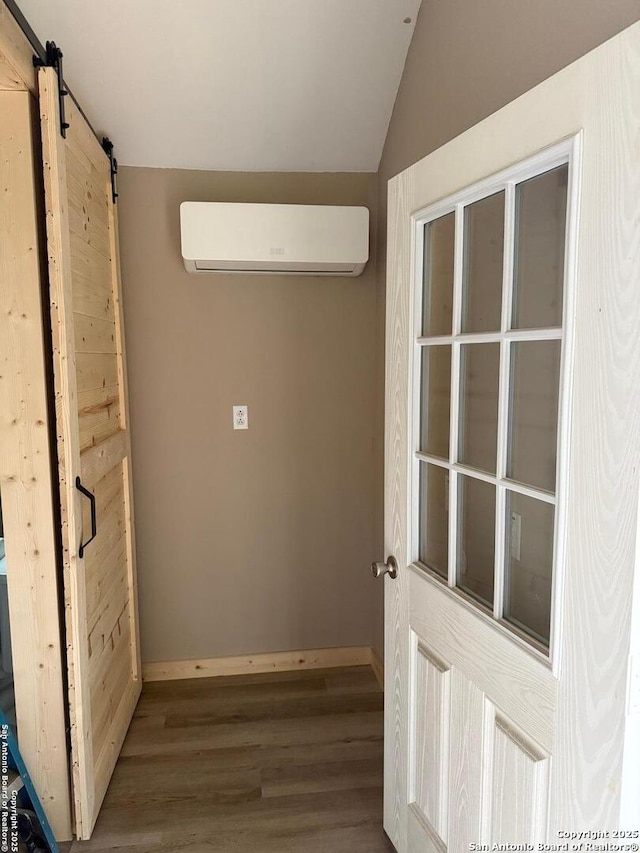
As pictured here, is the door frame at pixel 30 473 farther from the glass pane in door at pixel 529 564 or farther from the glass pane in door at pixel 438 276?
the glass pane in door at pixel 529 564

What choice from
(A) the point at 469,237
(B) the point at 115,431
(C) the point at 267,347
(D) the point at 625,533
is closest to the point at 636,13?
(A) the point at 469,237

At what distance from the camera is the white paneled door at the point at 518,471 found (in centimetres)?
92

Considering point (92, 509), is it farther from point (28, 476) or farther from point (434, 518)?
point (434, 518)

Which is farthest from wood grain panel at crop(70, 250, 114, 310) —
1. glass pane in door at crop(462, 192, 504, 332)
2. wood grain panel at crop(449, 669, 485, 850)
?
wood grain panel at crop(449, 669, 485, 850)

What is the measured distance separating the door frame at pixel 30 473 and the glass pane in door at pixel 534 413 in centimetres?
125

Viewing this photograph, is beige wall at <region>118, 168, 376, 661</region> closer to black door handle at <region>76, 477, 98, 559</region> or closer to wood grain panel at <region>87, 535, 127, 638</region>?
wood grain panel at <region>87, 535, 127, 638</region>

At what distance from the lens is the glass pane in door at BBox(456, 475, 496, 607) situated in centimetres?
133

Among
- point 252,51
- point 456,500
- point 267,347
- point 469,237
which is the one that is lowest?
point 456,500

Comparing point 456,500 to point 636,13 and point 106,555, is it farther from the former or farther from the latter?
point 106,555

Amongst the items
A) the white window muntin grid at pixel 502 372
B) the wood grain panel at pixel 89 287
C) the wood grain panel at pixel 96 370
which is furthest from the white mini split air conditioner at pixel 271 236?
the white window muntin grid at pixel 502 372

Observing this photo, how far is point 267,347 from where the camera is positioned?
2670 millimetres

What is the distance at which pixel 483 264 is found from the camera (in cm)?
131

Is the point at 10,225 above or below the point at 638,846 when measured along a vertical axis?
above

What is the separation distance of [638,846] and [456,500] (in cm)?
70
